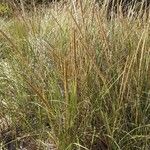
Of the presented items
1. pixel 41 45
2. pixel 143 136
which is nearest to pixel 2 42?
pixel 41 45

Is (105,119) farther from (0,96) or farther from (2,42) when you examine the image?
(2,42)

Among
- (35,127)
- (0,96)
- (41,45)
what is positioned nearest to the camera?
(35,127)

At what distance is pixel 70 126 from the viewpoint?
251cm

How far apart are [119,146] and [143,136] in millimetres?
169

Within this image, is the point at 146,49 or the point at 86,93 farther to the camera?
the point at 146,49

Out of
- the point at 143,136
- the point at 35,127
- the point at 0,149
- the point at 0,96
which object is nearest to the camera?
the point at 143,136

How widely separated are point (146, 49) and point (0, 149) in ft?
3.81

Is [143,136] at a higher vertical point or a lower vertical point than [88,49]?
lower

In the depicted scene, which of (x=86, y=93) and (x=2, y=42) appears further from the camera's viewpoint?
(x=2, y=42)

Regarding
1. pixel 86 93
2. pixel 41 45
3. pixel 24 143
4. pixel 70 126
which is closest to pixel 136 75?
pixel 86 93

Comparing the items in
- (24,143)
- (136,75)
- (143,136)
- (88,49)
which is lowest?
(24,143)

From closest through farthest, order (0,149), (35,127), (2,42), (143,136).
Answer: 1. (143,136)
2. (0,149)
3. (35,127)
4. (2,42)

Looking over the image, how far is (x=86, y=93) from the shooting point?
2719 millimetres

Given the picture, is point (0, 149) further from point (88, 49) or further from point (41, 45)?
point (41, 45)
